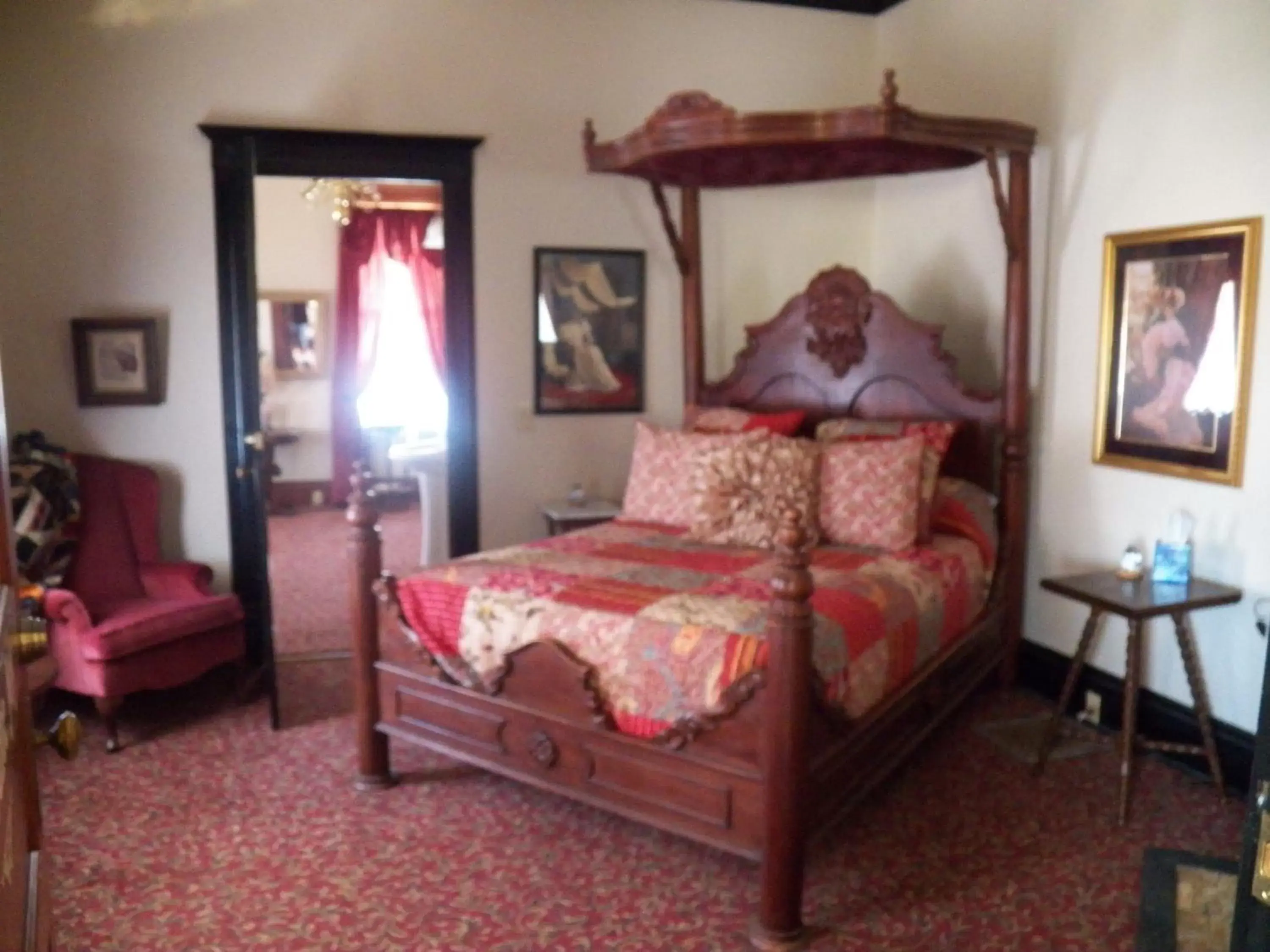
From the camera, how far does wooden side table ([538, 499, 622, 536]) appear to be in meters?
4.59

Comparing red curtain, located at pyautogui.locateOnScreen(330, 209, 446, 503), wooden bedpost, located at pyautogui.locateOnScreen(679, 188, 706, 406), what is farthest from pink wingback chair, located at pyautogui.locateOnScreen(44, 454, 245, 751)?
red curtain, located at pyautogui.locateOnScreen(330, 209, 446, 503)

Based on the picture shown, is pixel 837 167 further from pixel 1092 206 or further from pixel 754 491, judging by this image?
pixel 754 491

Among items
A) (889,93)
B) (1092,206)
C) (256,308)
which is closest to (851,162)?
(889,93)

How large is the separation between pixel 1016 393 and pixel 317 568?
435cm

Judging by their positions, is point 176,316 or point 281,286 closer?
point 176,316

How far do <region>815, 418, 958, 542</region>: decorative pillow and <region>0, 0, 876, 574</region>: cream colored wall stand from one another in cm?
102

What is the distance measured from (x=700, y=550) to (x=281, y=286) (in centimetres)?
540

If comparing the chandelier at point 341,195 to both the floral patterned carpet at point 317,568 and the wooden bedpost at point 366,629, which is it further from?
the wooden bedpost at point 366,629

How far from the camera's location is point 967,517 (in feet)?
12.8

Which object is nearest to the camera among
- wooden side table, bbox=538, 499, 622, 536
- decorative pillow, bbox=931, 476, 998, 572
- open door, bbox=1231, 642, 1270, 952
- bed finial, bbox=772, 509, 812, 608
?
open door, bbox=1231, 642, 1270, 952

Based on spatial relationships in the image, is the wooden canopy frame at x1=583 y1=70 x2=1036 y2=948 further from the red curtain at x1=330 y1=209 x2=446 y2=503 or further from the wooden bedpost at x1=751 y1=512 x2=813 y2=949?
the red curtain at x1=330 y1=209 x2=446 y2=503

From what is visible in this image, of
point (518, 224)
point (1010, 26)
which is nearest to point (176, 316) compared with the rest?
point (518, 224)

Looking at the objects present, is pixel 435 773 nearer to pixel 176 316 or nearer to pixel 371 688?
pixel 371 688

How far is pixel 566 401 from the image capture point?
16.0 ft
